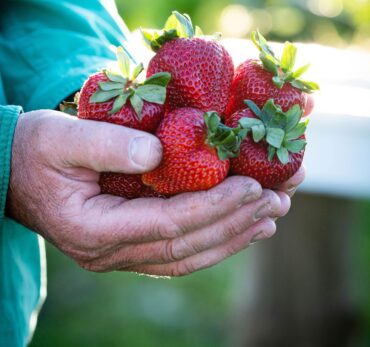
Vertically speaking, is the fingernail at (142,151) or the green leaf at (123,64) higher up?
the green leaf at (123,64)

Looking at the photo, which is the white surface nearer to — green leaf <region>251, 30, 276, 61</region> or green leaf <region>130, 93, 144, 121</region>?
green leaf <region>251, 30, 276, 61</region>

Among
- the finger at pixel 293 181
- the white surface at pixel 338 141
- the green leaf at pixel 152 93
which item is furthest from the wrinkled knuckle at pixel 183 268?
the white surface at pixel 338 141

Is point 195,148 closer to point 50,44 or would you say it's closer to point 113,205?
point 113,205

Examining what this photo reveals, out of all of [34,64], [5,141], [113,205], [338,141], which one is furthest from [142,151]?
[338,141]

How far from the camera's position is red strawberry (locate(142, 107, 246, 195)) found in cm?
→ 112

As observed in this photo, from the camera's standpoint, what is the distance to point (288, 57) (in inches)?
49.2

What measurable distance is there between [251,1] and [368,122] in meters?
1.93

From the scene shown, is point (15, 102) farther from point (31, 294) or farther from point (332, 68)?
point (332, 68)

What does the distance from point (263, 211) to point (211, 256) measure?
0.48ft

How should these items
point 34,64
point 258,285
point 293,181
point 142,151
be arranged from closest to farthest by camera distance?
point 142,151, point 293,181, point 34,64, point 258,285

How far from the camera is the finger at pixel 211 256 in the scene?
4.13 feet

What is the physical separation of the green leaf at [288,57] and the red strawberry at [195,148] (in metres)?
0.19

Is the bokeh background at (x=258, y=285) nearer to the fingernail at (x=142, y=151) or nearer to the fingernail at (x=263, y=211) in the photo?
the fingernail at (x=263, y=211)

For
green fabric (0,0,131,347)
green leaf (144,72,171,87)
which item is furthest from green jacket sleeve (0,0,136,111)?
green leaf (144,72,171,87)
